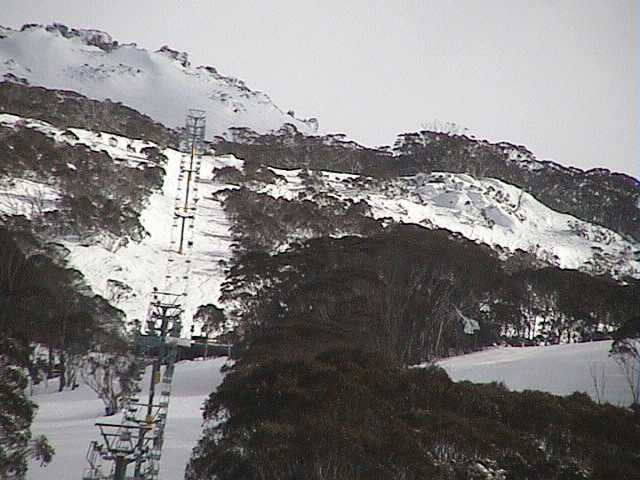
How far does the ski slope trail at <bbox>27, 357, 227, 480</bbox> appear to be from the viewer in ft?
37.0

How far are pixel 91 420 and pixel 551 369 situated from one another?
11.3 metres

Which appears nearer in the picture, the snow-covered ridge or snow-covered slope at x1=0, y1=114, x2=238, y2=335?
snow-covered slope at x1=0, y1=114, x2=238, y2=335

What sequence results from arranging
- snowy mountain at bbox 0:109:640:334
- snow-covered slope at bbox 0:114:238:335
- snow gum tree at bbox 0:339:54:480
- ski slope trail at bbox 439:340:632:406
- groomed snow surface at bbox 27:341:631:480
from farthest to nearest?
snowy mountain at bbox 0:109:640:334 → snow-covered slope at bbox 0:114:238:335 → ski slope trail at bbox 439:340:632:406 → groomed snow surface at bbox 27:341:631:480 → snow gum tree at bbox 0:339:54:480

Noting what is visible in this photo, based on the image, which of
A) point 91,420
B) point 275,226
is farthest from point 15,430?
point 275,226

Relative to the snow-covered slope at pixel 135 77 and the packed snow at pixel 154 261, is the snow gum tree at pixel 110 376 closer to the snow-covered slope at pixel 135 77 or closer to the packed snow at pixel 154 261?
the packed snow at pixel 154 261

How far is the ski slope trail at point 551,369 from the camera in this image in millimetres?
14852

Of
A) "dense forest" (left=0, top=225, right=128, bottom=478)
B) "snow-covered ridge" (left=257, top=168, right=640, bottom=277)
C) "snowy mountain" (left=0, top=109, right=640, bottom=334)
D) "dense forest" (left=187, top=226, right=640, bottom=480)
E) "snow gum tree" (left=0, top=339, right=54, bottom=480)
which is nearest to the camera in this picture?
"dense forest" (left=187, top=226, right=640, bottom=480)

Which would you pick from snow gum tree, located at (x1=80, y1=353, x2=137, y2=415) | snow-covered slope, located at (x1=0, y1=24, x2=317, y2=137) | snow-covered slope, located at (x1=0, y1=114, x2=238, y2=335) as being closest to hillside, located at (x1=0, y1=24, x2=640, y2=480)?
snow-covered slope, located at (x1=0, y1=114, x2=238, y2=335)

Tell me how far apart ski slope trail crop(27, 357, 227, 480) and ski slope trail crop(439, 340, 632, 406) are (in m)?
6.69

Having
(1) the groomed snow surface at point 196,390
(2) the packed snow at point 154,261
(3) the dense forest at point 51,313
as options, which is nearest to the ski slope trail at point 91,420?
(1) the groomed snow surface at point 196,390

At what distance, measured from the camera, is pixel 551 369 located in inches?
655

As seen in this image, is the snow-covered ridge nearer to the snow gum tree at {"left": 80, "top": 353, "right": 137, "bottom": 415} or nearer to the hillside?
the hillside

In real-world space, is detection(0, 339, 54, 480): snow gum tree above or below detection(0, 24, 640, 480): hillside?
→ below

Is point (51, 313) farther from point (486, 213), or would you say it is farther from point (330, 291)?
point (486, 213)
